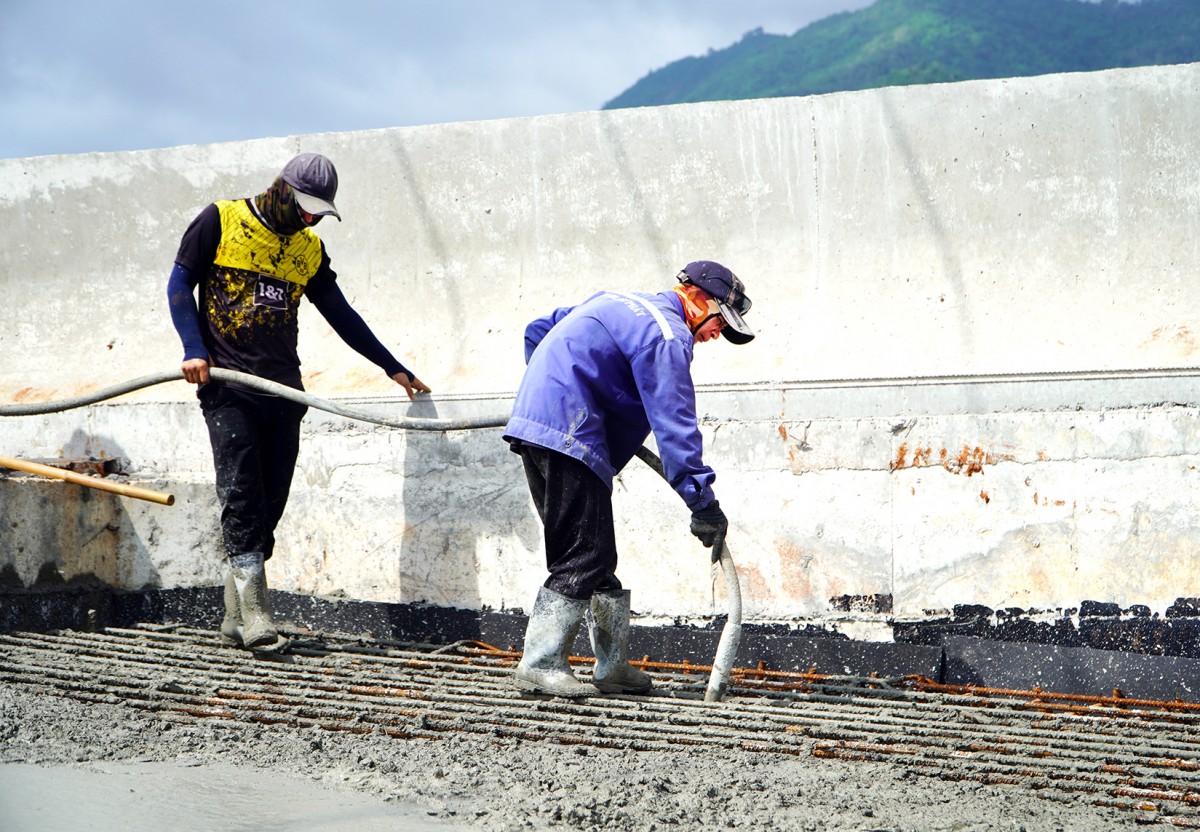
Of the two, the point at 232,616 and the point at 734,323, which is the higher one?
the point at 734,323

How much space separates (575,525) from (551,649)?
0.37 metres

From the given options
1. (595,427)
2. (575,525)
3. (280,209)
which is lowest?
(575,525)

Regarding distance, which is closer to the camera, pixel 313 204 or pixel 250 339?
pixel 313 204

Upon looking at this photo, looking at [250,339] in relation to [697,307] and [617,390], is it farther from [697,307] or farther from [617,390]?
[697,307]

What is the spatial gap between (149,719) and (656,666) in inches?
67.8

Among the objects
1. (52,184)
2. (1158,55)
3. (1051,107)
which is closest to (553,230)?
(1051,107)

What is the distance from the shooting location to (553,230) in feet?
17.2

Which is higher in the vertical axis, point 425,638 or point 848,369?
point 848,369

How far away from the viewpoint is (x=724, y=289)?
12.0 ft

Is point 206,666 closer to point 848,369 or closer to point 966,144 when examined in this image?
point 848,369

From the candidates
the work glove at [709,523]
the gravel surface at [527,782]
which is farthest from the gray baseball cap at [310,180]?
the gravel surface at [527,782]

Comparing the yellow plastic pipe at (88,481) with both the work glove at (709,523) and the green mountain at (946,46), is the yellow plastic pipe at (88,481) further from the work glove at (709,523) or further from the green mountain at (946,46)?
the green mountain at (946,46)

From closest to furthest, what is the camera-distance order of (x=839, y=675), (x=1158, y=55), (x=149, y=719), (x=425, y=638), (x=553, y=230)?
1. (x=149, y=719)
2. (x=839, y=675)
3. (x=425, y=638)
4. (x=553, y=230)
5. (x=1158, y=55)

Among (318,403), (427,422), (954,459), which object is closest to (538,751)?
(427,422)
